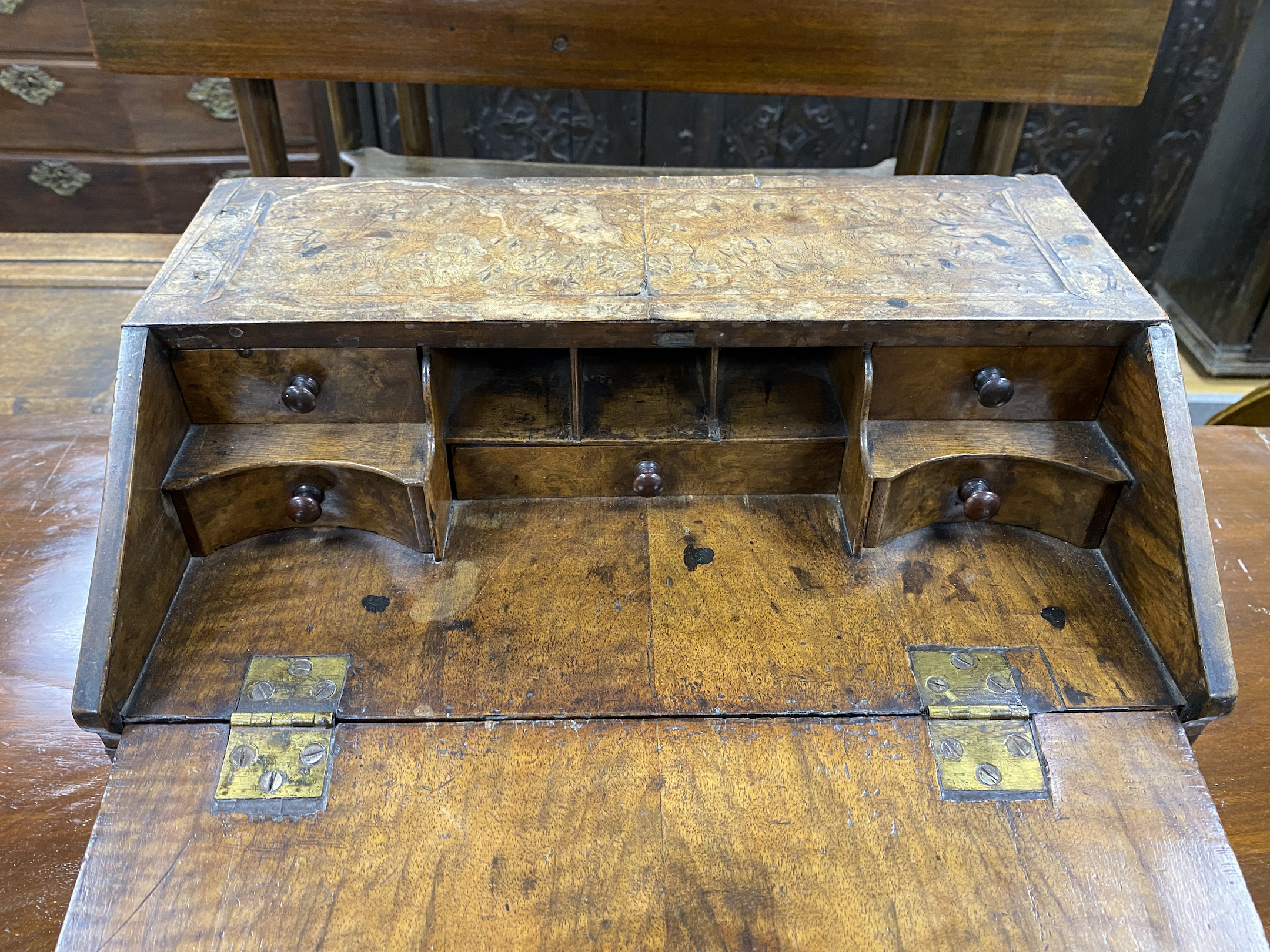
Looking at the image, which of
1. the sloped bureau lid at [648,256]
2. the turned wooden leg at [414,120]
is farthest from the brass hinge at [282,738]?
the turned wooden leg at [414,120]

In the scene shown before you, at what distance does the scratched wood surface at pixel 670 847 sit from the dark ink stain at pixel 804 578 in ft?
0.69

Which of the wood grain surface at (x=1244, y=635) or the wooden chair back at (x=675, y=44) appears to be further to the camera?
the wooden chair back at (x=675, y=44)

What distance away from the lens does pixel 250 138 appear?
1.93m

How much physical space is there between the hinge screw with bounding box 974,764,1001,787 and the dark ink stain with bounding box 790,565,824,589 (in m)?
0.30

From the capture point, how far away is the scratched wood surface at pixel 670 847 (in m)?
0.87

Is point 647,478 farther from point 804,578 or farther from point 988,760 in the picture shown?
point 988,760

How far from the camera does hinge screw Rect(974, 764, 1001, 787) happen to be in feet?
3.23

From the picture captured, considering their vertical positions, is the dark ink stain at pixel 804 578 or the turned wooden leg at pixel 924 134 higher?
the turned wooden leg at pixel 924 134

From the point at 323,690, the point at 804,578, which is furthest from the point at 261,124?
the point at 804,578

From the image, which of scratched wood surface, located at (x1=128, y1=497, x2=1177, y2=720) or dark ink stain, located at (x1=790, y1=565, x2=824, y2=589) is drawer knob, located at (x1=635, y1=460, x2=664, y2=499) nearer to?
scratched wood surface, located at (x1=128, y1=497, x2=1177, y2=720)

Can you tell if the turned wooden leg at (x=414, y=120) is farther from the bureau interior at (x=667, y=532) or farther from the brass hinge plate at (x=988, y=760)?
the brass hinge plate at (x=988, y=760)

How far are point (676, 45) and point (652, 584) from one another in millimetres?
1104

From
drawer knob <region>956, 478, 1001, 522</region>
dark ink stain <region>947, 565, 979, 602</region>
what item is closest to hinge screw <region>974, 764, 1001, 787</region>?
dark ink stain <region>947, 565, 979, 602</region>

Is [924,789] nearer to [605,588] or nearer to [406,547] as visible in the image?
[605,588]
